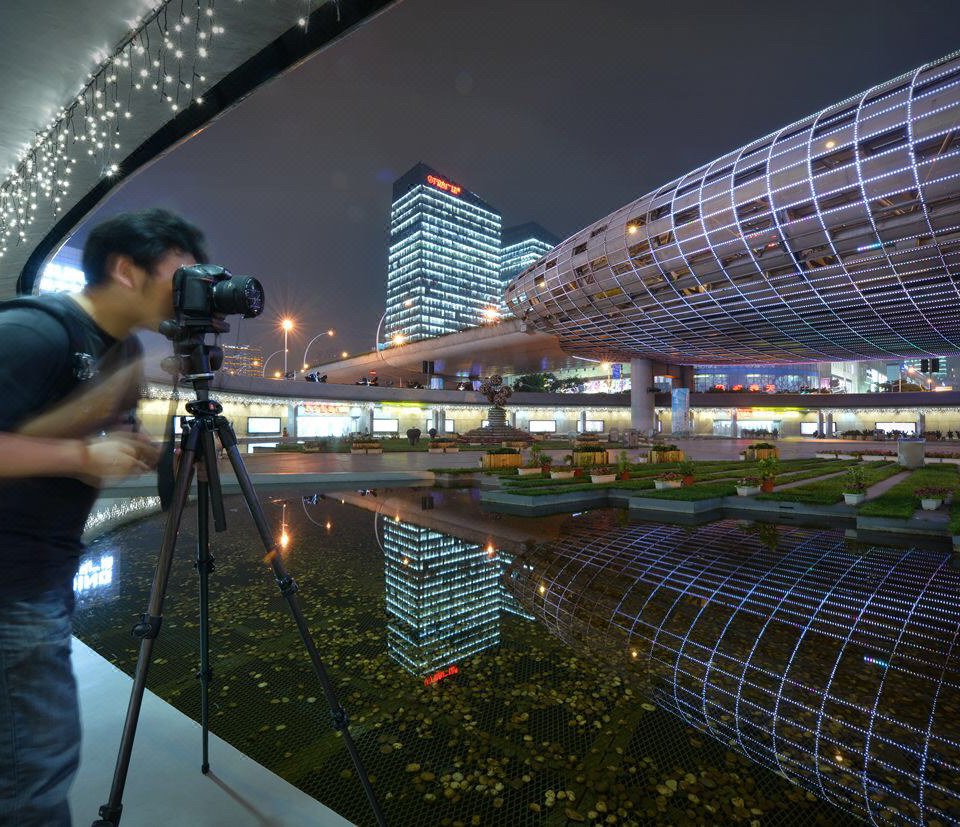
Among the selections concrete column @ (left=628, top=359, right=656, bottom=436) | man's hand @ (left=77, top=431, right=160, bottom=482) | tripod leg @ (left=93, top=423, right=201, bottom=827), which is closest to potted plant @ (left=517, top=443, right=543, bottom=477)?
tripod leg @ (left=93, top=423, right=201, bottom=827)

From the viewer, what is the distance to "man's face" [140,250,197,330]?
5.68 ft

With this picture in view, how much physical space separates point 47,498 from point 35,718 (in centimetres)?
59

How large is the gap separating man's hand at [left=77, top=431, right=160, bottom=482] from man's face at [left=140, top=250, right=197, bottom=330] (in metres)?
0.47

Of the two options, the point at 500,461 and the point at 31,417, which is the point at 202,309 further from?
the point at 500,461

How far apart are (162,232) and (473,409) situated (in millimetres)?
61724

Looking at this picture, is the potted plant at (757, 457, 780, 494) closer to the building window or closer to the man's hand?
the man's hand

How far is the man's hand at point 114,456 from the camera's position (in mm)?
1369

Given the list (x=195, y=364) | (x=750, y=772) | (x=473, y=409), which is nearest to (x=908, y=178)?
(x=750, y=772)

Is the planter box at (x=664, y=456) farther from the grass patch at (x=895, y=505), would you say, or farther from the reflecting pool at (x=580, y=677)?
the reflecting pool at (x=580, y=677)

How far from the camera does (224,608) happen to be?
5840 mm

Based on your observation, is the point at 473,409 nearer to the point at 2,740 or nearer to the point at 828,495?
the point at 828,495

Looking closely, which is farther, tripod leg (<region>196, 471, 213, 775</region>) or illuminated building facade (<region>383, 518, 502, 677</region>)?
illuminated building facade (<region>383, 518, 502, 677</region>)

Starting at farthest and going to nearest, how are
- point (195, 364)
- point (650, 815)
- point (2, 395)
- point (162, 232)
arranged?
point (650, 815)
point (195, 364)
point (162, 232)
point (2, 395)

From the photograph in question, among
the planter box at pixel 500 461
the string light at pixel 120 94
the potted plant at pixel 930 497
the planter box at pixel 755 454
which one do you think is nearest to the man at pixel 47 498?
the string light at pixel 120 94
